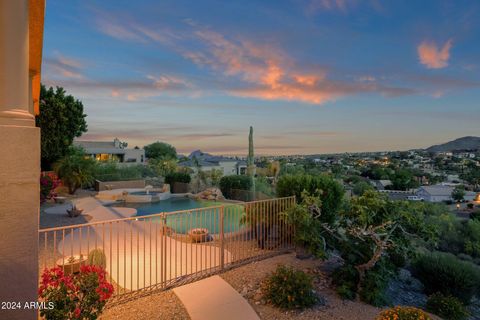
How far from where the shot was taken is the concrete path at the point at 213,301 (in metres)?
4.41

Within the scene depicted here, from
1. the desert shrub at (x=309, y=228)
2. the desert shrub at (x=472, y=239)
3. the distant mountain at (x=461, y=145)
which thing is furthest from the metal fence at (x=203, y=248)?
the distant mountain at (x=461, y=145)

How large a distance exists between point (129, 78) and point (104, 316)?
1348 cm

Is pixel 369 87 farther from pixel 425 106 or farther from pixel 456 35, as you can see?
pixel 425 106

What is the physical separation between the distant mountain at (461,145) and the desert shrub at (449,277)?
40273 mm

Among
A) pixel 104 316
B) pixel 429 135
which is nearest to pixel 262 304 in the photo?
pixel 104 316

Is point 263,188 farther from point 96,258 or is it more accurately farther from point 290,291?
point 96,258

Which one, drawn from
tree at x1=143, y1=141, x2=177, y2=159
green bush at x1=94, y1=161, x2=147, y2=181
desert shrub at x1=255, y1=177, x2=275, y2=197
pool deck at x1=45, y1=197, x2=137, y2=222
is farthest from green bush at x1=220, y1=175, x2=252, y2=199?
tree at x1=143, y1=141, x2=177, y2=159

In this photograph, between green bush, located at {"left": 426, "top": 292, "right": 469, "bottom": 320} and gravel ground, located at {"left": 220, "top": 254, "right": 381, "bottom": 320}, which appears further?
green bush, located at {"left": 426, "top": 292, "right": 469, "bottom": 320}

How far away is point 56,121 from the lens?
1800cm

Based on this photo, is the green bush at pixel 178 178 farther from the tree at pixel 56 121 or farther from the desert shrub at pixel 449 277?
the desert shrub at pixel 449 277

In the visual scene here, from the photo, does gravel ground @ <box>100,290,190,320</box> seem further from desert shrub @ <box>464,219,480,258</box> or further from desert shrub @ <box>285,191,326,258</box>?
desert shrub @ <box>464,219,480,258</box>

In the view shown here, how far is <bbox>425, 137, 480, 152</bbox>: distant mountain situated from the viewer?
129 feet

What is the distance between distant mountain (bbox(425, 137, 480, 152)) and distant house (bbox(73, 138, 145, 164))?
48.3m

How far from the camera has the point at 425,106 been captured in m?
19.1
